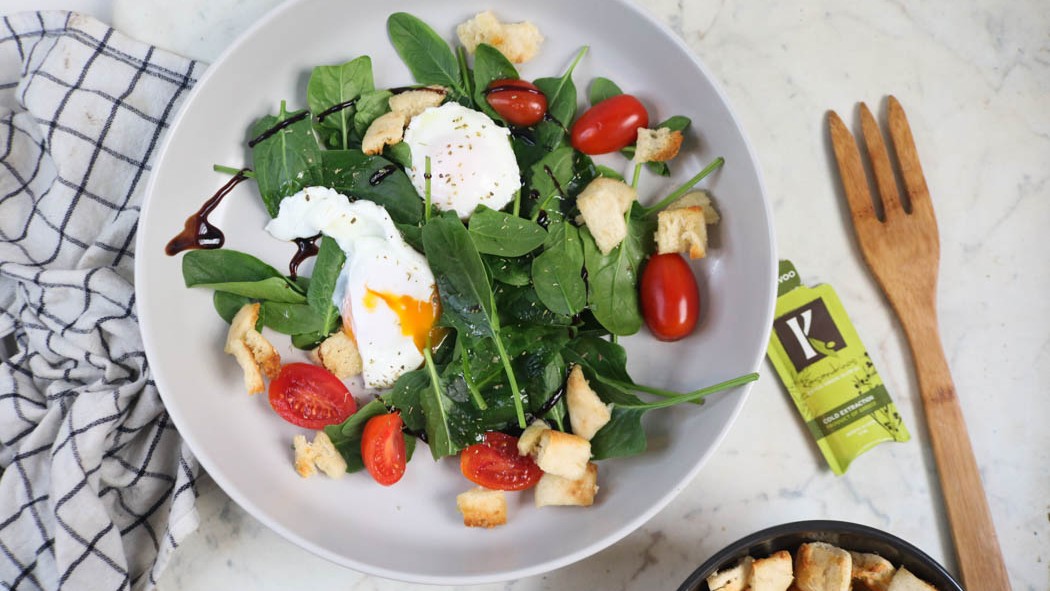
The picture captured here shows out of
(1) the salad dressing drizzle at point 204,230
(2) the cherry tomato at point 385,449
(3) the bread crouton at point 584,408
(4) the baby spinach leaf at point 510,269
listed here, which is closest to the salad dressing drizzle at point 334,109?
(1) the salad dressing drizzle at point 204,230

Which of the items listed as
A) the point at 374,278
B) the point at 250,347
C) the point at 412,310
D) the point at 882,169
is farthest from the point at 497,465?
the point at 882,169

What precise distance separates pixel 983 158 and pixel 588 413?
1.24 metres

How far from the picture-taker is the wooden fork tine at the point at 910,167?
6.39ft

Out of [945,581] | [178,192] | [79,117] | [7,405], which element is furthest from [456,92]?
[945,581]

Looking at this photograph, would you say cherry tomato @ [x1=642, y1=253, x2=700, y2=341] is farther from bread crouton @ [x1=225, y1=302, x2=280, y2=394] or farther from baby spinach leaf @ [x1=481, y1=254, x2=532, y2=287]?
bread crouton @ [x1=225, y1=302, x2=280, y2=394]

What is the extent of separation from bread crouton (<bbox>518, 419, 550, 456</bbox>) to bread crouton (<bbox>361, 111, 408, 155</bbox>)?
27.8 inches

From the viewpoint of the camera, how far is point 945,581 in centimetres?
159

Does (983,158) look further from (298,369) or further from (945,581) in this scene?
(298,369)

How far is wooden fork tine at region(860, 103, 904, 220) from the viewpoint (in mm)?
1934

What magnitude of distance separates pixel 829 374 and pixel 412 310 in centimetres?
103

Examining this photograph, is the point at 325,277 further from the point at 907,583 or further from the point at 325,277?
the point at 907,583

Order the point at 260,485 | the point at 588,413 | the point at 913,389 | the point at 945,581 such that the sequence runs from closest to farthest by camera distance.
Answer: the point at 945,581
the point at 588,413
the point at 260,485
the point at 913,389

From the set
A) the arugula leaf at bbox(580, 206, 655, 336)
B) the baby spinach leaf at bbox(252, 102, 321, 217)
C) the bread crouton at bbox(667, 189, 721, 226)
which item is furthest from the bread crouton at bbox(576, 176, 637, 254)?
the baby spinach leaf at bbox(252, 102, 321, 217)

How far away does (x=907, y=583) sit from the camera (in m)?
1.59
